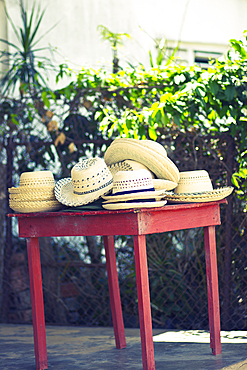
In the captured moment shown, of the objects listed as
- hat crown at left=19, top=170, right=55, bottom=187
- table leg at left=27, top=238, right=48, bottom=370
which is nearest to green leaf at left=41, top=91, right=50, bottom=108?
hat crown at left=19, top=170, right=55, bottom=187

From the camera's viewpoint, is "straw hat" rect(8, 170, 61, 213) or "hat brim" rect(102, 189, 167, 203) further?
"straw hat" rect(8, 170, 61, 213)

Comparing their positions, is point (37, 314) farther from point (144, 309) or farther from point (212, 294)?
point (212, 294)

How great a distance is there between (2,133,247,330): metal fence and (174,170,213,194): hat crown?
0.96m

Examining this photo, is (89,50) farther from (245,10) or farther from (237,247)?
(237,247)

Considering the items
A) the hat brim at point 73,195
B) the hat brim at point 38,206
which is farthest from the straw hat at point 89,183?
the hat brim at point 38,206

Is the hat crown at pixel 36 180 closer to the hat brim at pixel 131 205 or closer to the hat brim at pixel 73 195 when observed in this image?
the hat brim at pixel 73 195

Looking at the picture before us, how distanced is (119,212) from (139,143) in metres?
0.46

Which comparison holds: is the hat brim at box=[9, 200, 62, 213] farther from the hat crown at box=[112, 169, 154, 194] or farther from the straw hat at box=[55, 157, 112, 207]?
the hat crown at box=[112, 169, 154, 194]

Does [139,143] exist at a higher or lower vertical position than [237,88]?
lower

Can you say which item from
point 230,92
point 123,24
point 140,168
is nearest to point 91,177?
point 140,168

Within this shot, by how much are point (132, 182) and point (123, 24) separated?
419 centimetres

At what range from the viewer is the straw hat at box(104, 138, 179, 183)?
2.24 metres

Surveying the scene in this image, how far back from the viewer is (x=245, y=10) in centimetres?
632

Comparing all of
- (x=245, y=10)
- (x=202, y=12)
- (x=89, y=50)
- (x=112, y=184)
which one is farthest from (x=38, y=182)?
(x=245, y=10)
